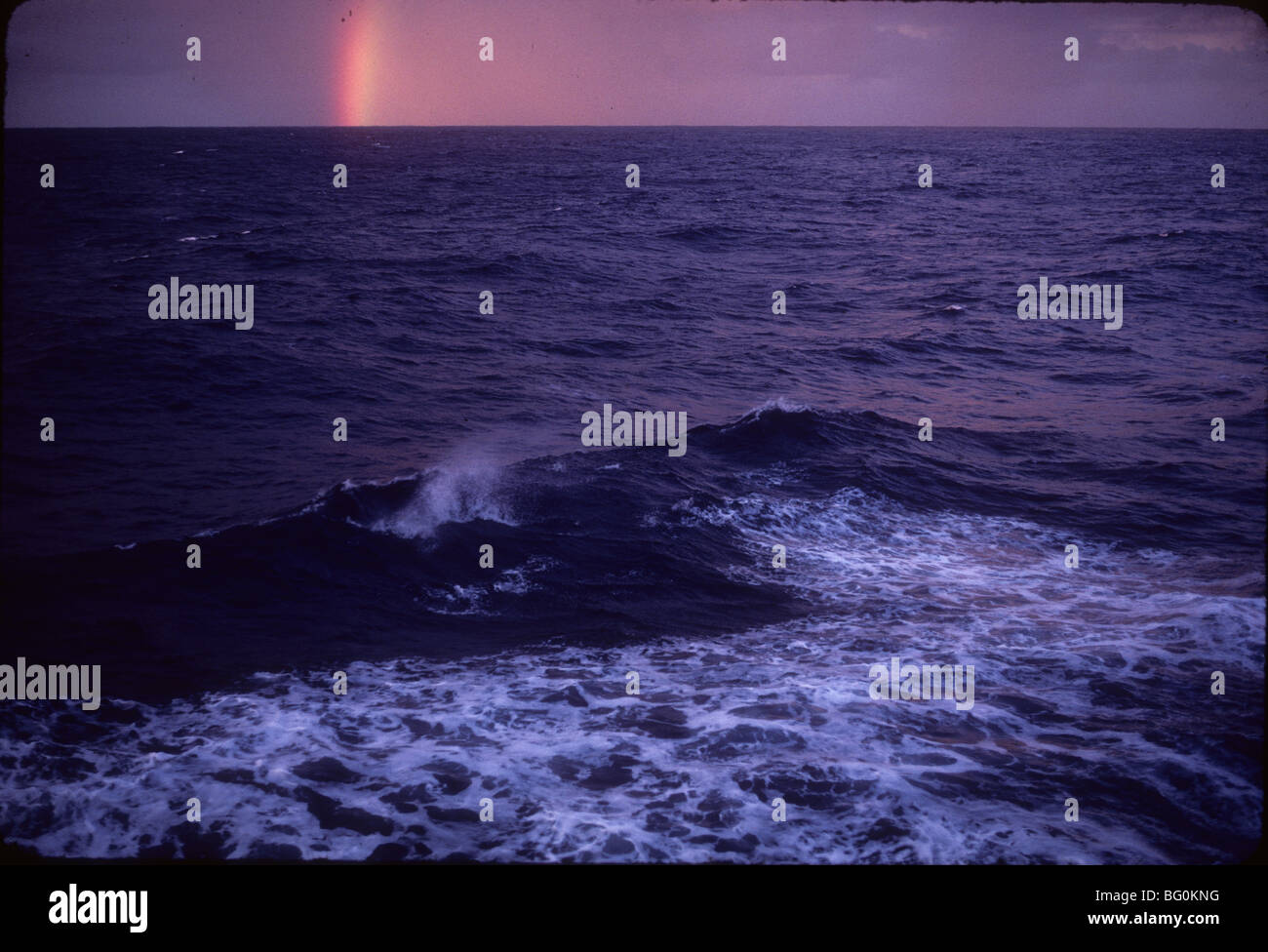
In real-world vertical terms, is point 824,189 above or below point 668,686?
above

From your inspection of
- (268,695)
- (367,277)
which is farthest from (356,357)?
(268,695)

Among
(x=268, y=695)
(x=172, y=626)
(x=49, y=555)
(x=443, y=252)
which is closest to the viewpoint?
(x=268, y=695)

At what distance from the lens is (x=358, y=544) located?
43.6 feet

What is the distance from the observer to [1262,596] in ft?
38.1

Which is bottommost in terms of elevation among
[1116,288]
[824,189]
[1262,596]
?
[1262,596]

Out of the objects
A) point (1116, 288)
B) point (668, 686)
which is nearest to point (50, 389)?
point (668, 686)

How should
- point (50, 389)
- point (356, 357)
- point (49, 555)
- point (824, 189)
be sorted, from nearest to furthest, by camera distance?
point (49, 555)
point (50, 389)
point (356, 357)
point (824, 189)

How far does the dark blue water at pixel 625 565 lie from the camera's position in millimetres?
8039

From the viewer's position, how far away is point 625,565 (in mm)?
13125

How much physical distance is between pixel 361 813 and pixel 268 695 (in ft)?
8.18

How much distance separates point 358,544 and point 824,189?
51.6 metres

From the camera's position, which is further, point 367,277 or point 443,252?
point 443,252

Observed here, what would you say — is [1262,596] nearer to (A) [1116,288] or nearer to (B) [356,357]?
(B) [356,357]

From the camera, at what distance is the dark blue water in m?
8.04
